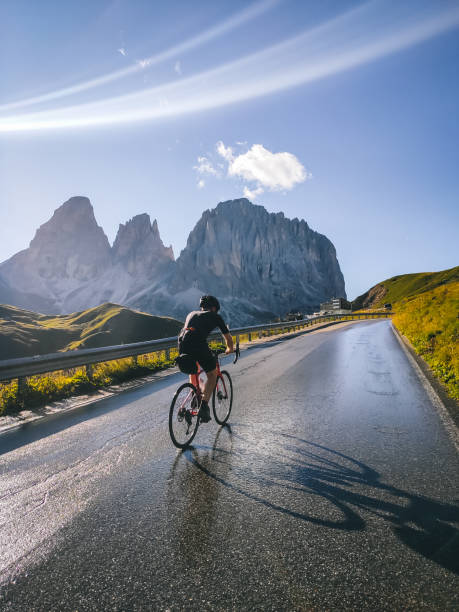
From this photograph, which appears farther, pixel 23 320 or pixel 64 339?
pixel 23 320

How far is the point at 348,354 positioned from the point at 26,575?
44.8 feet

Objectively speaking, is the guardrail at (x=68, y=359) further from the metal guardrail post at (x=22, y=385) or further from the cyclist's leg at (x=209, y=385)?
the cyclist's leg at (x=209, y=385)

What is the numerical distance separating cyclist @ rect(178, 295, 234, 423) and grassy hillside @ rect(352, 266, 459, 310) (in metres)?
123

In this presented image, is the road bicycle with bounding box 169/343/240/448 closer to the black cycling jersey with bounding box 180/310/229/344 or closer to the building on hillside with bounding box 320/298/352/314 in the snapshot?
the black cycling jersey with bounding box 180/310/229/344

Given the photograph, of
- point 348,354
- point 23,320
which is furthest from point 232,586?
point 23,320

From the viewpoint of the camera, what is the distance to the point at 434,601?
209cm

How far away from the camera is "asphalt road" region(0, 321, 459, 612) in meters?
2.19

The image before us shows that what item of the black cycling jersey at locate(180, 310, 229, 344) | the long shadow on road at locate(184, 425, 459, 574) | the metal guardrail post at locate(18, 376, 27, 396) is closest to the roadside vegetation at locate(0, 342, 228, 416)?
the metal guardrail post at locate(18, 376, 27, 396)

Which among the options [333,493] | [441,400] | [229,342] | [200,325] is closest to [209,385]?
[229,342]

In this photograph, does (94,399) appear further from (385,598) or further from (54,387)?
(385,598)

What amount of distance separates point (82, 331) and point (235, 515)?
84.9m

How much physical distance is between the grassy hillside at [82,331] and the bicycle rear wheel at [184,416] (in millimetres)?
62919

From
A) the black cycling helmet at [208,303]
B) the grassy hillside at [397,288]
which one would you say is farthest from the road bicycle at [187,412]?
the grassy hillside at [397,288]

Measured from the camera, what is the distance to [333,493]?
3441 mm
